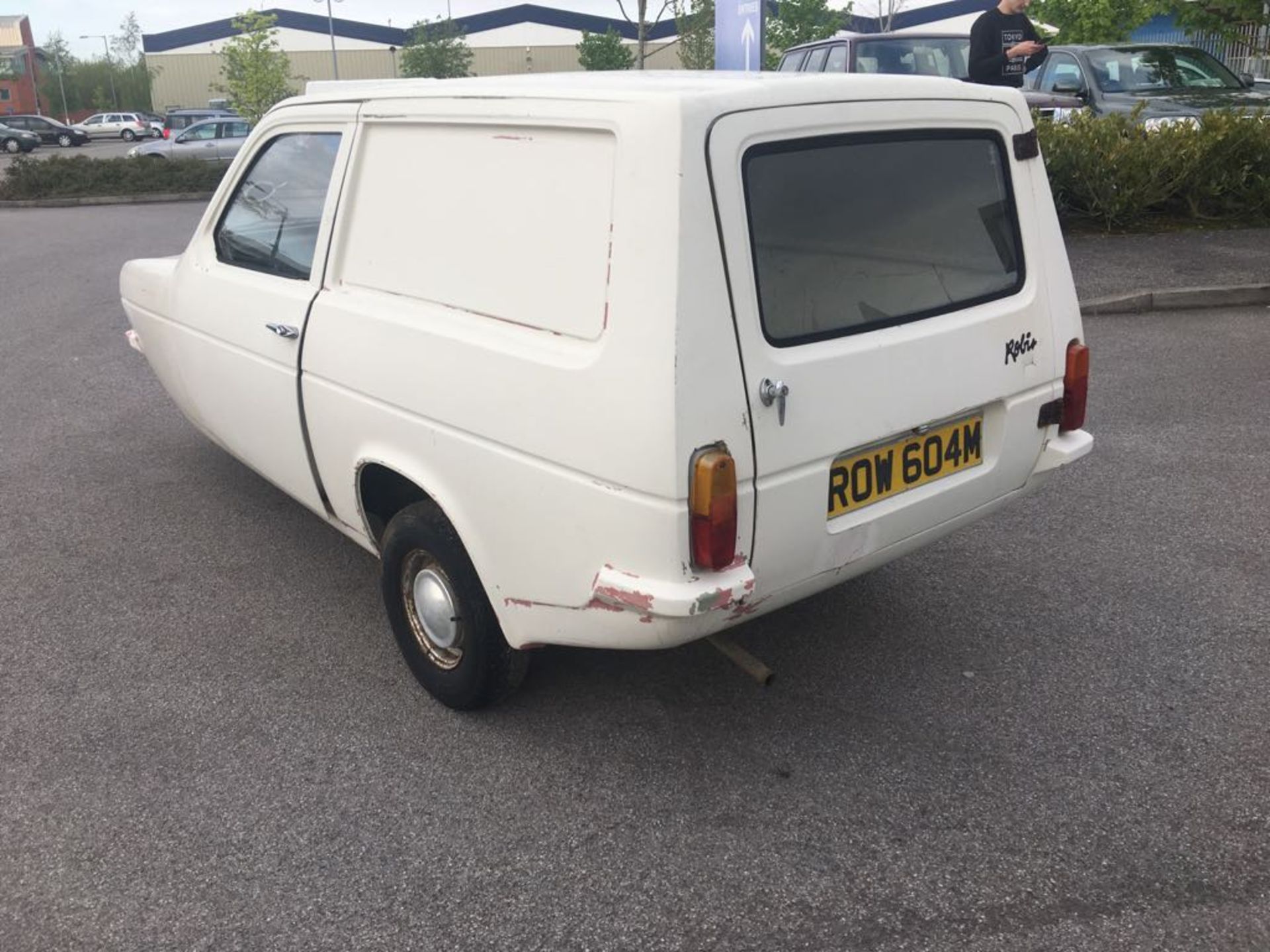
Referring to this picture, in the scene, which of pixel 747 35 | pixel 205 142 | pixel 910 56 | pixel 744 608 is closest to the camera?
pixel 744 608

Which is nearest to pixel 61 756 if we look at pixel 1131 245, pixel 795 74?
pixel 795 74

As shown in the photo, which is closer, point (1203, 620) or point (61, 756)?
point (61, 756)

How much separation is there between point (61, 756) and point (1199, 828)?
311 centimetres

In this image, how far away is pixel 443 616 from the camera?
3266 mm

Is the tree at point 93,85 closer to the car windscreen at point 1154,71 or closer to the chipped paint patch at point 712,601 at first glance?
the car windscreen at point 1154,71

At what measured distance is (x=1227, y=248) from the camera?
384 inches

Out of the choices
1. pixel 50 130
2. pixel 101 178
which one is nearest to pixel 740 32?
pixel 101 178

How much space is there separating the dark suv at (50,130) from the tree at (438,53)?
16.3m

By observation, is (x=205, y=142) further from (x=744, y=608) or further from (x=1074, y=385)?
(x=744, y=608)

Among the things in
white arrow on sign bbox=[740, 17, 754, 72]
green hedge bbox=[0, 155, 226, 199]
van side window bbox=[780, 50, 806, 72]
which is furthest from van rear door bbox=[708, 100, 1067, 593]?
green hedge bbox=[0, 155, 226, 199]

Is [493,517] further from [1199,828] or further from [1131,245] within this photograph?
[1131,245]

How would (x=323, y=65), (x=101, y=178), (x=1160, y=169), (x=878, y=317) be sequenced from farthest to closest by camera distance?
(x=323, y=65), (x=101, y=178), (x=1160, y=169), (x=878, y=317)

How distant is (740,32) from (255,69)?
76.7 ft

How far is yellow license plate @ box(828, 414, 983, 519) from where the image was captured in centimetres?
283
